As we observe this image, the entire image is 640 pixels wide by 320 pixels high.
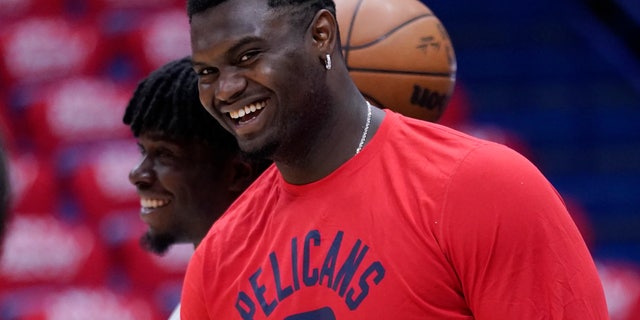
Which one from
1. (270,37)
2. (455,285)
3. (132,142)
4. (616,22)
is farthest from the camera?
(132,142)

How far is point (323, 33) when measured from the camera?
186 centimetres

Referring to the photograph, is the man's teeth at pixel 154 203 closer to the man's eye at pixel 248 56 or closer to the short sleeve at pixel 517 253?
the man's eye at pixel 248 56

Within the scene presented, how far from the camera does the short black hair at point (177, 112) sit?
8.07 ft

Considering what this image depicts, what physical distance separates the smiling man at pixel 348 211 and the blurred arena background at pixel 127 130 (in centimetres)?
246

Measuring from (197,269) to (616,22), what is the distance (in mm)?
3175

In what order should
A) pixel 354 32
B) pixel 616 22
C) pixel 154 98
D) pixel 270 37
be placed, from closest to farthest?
1. pixel 270 37
2. pixel 354 32
3. pixel 154 98
4. pixel 616 22

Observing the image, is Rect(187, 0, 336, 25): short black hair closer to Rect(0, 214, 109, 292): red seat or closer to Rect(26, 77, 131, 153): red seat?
Rect(0, 214, 109, 292): red seat

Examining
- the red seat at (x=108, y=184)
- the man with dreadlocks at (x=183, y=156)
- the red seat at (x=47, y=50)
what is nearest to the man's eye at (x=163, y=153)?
the man with dreadlocks at (x=183, y=156)

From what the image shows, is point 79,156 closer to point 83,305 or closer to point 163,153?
point 83,305

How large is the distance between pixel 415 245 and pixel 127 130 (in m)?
3.96

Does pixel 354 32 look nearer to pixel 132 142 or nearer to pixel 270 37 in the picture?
pixel 270 37

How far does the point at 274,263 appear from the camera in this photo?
5.97ft

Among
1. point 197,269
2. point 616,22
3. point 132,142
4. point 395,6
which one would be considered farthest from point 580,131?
point 197,269

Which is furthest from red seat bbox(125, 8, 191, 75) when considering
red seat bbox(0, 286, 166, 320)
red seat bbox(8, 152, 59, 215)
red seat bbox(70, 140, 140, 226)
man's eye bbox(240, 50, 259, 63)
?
man's eye bbox(240, 50, 259, 63)
